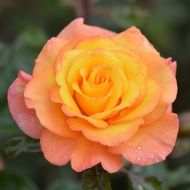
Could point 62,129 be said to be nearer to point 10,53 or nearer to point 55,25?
point 10,53

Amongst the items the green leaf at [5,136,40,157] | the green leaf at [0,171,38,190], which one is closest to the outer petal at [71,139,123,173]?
the green leaf at [5,136,40,157]

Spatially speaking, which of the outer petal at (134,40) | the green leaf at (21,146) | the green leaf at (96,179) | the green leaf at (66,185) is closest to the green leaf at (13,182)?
the green leaf at (66,185)

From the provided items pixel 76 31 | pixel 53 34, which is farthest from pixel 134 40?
pixel 53 34

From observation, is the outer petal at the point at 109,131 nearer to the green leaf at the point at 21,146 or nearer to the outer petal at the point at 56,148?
the outer petal at the point at 56,148

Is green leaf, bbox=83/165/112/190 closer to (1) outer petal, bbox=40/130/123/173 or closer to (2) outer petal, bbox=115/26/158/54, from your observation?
(1) outer petal, bbox=40/130/123/173

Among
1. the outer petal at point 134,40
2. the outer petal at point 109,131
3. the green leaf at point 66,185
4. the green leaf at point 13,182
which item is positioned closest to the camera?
the outer petal at point 109,131

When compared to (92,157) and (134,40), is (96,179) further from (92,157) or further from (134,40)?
(134,40)
